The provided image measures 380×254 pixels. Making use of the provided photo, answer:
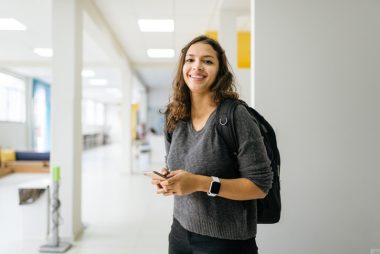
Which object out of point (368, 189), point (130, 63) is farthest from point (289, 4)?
point (130, 63)

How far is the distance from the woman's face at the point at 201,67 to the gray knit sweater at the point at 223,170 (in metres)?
0.14

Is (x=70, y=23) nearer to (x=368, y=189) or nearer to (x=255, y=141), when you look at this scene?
(x=255, y=141)

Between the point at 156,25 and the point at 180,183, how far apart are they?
16.9 ft

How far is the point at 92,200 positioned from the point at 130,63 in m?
4.86

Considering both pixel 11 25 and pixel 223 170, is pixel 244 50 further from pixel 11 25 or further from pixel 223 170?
pixel 223 170

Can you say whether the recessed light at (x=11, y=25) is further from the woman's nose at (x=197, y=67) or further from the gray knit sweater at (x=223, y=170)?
the gray knit sweater at (x=223, y=170)

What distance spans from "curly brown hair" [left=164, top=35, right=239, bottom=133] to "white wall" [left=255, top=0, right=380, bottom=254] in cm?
133

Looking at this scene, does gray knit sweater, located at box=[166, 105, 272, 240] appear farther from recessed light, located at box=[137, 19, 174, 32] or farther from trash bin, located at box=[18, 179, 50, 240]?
Result: recessed light, located at box=[137, 19, 174, 32]

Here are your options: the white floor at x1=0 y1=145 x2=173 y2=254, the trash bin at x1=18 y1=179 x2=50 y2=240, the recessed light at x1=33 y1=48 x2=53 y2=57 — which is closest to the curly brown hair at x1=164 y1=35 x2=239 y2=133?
the white floor at x1=0 y1=145 x2=173 y2=254

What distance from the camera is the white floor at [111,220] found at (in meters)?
3.44

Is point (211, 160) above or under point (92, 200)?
above

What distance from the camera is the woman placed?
1039mm

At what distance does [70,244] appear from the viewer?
3.47 m

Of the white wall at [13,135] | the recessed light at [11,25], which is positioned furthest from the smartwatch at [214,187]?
the white wall at [13,135]
